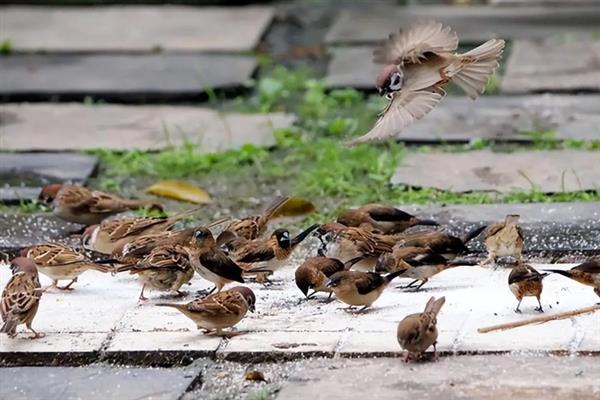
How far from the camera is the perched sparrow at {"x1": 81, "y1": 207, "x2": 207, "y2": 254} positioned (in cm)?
795

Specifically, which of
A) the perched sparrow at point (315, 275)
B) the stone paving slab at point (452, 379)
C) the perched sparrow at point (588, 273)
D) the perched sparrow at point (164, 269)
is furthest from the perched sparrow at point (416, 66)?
the stone paving slab at point (452, 379)

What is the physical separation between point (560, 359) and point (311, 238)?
2640mm

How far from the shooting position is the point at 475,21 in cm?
1290

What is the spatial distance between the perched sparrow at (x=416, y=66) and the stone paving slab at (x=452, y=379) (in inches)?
75.4

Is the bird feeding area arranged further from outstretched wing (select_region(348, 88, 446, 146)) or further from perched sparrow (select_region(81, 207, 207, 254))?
outstretched wing (select_region(348, 88, 446, 146))

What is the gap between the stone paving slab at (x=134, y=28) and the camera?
1269 cm

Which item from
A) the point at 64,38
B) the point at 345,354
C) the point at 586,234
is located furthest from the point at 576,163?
the point at 64,38

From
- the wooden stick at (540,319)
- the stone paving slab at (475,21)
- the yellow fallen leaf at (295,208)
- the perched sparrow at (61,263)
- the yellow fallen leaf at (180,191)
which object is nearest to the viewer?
the wooden stick at (540,319)

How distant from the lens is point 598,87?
36.1 feet

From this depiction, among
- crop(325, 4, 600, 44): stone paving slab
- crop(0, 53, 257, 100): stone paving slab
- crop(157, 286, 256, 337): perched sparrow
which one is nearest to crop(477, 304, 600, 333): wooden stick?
crop(157, 286, 256, 337): perched sparrow

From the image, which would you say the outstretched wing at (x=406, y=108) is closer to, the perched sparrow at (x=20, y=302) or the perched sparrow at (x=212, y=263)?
the perched sparrow at (x=212, y=263)

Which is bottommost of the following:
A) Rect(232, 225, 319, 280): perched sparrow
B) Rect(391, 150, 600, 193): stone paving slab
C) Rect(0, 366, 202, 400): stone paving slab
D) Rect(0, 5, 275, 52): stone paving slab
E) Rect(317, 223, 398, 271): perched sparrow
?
Result: Rect(0, 366, 202, 400): stone paving slab

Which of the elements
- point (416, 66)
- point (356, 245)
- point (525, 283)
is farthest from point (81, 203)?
point (525, 283)

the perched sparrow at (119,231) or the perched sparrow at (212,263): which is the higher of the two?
the perched sparrow at (212,263)
